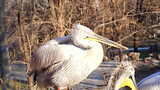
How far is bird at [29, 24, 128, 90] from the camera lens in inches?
87.3

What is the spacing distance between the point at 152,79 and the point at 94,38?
0.51m

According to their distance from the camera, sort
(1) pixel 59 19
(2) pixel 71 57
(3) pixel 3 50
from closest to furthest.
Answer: (3) pixel 3 50 < (2) pixel 71 57 < (1) pixel 59 19

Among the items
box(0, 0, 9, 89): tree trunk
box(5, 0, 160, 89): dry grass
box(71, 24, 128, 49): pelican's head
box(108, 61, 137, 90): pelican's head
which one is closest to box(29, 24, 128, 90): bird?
box(71, 24, 128, 49): pelican's head

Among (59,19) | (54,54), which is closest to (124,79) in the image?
(54,54)

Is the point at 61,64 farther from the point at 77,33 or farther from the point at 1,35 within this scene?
the point at 1,35

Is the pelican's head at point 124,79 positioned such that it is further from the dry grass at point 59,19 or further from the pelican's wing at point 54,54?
the dry grass at point 59,19

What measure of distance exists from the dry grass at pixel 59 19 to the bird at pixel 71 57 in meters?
1.11

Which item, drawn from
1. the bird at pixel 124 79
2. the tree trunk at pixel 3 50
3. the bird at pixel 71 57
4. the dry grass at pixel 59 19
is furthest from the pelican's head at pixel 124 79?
the tree trunk at pixel 3 50

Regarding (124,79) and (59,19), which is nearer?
(124,79)

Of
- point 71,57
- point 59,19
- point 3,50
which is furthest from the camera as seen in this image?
point 59,19

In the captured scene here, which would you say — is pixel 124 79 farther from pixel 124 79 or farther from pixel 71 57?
pixel 71 57

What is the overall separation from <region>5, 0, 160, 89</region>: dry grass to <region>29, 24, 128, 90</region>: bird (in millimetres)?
1108

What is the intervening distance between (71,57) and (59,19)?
1.49 meters

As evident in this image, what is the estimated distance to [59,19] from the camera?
3.64m
